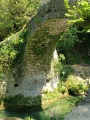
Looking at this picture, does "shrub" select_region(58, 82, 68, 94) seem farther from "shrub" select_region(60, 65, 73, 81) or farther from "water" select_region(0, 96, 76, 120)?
"water" select_region(0, 96, 76, 120)

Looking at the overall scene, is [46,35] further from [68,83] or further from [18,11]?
[18,11]

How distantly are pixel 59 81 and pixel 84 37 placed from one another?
857 cm

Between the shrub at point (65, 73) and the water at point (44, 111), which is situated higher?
the shrub at point (65, 73)

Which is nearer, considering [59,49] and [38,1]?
[38,1]

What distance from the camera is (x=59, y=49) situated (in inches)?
496

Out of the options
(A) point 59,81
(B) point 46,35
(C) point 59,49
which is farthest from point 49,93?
(C) point 59,49

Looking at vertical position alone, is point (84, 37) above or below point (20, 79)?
above

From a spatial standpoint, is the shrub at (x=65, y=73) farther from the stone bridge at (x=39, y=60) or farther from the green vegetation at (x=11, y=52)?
the green vegetation at (x=11, y=52)

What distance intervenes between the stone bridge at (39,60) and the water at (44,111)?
44.8 inches

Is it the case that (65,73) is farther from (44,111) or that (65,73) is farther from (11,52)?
(11,52)

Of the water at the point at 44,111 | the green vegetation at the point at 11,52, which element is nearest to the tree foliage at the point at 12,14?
the green vegetation at the point at 11,52

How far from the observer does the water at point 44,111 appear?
6062mm

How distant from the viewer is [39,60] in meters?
8.00

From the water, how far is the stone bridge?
3.74 ft
